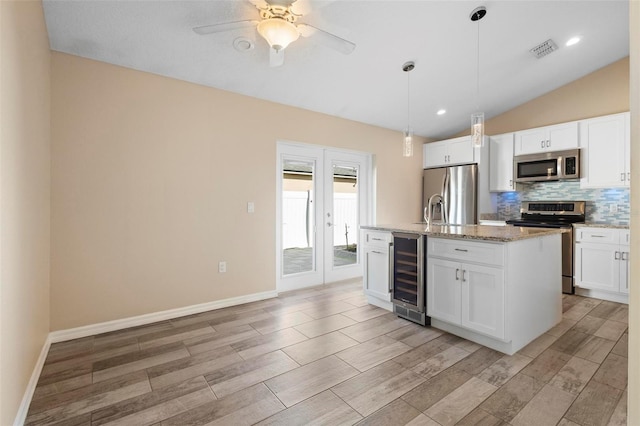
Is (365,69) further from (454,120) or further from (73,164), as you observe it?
(73,164)

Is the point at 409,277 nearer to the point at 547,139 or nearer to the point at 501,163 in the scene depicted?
the point at 501,163

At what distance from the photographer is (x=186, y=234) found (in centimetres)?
334

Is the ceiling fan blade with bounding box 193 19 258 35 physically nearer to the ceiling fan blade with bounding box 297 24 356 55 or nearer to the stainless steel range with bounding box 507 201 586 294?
the ceiling fan blade with bounding box 297 24 356 55

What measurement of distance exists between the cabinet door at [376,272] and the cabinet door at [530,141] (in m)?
2.95

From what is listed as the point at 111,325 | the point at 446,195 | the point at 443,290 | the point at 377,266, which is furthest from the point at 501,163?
the point at 111,325

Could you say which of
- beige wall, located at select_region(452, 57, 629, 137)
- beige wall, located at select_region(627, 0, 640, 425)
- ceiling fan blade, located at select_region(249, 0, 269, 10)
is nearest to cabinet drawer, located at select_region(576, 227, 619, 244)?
beige wall, located at select_region(452, 57, 629, 137)

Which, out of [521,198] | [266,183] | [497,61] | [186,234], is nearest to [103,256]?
[186,234]

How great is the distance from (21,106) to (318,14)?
82.1 inches

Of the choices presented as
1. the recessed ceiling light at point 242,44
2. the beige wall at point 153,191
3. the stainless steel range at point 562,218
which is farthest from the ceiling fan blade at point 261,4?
the stainless steel range at point 562,218

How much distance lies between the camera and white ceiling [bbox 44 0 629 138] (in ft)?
8.18

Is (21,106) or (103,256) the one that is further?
(103,256)

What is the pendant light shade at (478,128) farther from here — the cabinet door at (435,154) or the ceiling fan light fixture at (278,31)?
the cabinet door at (435,154)

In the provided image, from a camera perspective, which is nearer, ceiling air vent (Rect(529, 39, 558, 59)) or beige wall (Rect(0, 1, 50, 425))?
beige wall (Rect(0, 1, 50, 425))

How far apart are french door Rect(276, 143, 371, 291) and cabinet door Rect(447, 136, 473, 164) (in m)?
1.43
